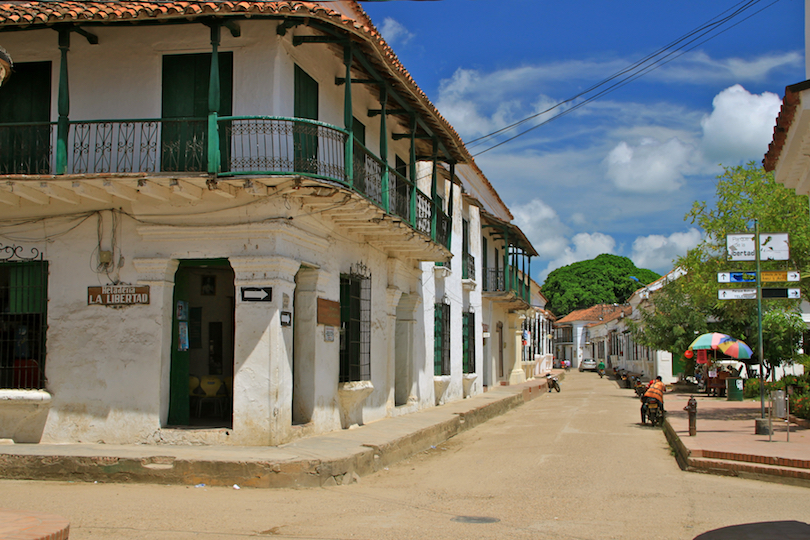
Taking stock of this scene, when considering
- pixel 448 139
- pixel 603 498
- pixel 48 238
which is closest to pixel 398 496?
pixel 603 498

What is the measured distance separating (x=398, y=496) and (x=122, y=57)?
7.41 meters

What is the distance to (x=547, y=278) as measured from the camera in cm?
8506

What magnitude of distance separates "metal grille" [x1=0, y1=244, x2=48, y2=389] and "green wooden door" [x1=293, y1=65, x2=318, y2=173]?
411 cm

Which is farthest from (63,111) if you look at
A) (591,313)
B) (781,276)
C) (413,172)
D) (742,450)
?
(591,313)

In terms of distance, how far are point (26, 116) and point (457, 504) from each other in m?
8.48

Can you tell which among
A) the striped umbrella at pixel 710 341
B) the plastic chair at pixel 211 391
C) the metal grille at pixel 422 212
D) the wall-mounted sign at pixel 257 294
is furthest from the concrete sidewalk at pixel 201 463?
the striped umbrella at pixel 710 341

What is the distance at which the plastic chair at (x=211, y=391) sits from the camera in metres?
12.9

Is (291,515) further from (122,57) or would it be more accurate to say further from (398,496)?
(122,57)

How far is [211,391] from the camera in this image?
12875mm

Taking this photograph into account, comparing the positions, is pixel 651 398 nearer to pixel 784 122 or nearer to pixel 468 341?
pixel 468 341

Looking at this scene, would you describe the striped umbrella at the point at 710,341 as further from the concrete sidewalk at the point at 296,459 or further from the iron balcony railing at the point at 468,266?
the concrete sidewalk at the point at 296,459

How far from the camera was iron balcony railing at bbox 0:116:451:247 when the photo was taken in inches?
→ 392

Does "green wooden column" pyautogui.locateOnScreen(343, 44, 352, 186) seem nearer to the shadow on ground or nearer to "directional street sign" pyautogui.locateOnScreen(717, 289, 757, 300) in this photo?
"directional street sign" pyautogui.locateOnScreen(717, 289, 757, 300)

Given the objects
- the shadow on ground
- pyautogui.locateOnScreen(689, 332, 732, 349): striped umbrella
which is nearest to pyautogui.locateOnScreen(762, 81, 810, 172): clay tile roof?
the shadow on ground
